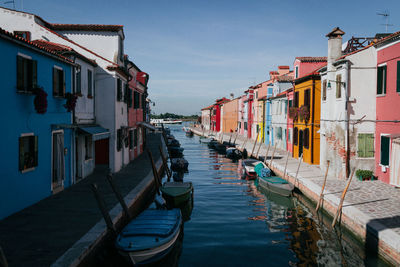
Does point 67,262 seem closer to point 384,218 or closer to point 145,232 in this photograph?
point 145,232

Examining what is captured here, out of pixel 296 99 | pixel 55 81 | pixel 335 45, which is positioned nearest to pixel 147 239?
pixel 55 81

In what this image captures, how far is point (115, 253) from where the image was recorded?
956 centimetres

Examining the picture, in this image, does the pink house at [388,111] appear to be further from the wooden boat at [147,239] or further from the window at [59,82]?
the window at [59,82]

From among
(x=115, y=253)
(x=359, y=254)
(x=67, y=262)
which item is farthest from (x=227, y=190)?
(x=67, y=262)

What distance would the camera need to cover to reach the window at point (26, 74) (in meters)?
11.0

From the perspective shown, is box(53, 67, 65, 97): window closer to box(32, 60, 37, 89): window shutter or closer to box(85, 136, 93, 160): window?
box(32, 60, 37, 89): window shutter

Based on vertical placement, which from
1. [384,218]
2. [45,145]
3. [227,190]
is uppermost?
[45,145]

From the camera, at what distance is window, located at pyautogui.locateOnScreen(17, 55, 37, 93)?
36.0ft

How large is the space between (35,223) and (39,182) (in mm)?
2893

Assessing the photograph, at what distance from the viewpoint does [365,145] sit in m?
18.2

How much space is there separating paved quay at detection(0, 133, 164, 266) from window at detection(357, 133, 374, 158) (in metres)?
12.5

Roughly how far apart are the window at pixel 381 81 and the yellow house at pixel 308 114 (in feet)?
22.1

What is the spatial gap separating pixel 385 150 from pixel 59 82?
16775 millimetres

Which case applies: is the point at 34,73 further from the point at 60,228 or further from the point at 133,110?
the point at 133,110
